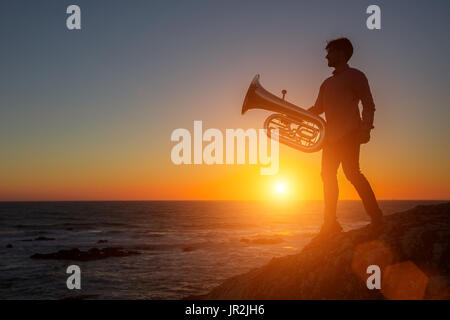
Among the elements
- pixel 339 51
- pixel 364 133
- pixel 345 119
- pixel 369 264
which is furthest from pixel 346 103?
pixel 369 264

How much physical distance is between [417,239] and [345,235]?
1155mm

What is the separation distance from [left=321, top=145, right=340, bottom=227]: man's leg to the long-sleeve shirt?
0.71ft

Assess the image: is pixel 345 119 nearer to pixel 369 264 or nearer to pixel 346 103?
pixel 346 103

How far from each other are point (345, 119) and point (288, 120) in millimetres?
973

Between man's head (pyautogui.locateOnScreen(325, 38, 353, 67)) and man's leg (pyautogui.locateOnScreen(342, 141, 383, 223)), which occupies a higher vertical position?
man's head (pyautogui.locateOnScreen(325, 38, 353, 67))

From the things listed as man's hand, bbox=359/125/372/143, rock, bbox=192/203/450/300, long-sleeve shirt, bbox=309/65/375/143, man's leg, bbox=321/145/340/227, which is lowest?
→ rock, bbox=192/203/450/300

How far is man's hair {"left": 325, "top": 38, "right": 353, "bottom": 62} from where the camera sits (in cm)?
556

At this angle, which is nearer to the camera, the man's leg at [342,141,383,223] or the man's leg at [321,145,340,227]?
the man's leg at [342,141,383,223]

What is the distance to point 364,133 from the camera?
529cm

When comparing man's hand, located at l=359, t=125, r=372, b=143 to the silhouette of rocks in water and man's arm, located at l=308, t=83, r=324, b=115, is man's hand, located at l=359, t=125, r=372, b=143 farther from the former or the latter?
the silhouette of rocks in water

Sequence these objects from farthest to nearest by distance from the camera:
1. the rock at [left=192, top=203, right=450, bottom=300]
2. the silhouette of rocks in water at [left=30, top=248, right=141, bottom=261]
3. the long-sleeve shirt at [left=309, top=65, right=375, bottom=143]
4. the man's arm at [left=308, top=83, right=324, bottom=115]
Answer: the silhouette of rocks in water at [left=30, top=248, right=141, bottom=261] < the man's arm at [left=308, top=83, right=324, bottom=115] < the long-sleeve shirt at [left=309, top=65, right=375, bottom=143] < the rock at [left=192, top=203, right=450, bottom=300]

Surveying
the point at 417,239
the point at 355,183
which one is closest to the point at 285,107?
the point at 355,183

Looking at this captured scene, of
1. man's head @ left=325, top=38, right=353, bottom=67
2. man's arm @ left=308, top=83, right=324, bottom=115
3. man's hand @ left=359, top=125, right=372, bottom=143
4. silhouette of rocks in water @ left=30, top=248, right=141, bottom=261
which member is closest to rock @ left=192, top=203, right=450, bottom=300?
man's hand @ left=359, top=125, right=372, bottom=143
